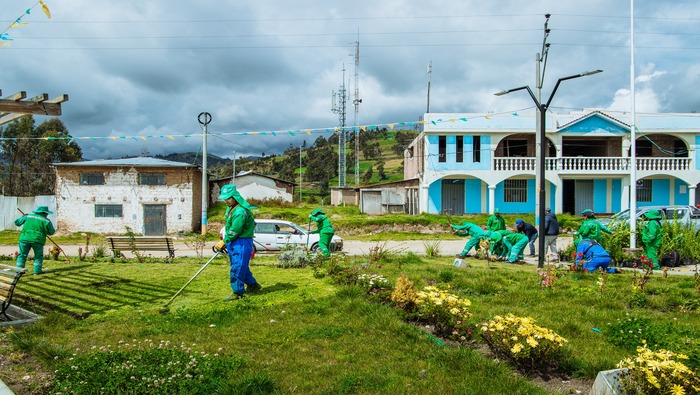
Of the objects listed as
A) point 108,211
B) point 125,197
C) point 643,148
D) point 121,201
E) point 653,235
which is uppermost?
point 643,148

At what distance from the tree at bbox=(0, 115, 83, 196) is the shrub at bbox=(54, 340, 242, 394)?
155 feet

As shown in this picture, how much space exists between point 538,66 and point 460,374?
56.1ft

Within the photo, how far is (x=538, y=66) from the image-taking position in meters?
18.9

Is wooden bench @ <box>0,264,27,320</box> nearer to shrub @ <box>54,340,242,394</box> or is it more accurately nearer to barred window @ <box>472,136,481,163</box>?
shrub @ <box>54,340,242,394</box>

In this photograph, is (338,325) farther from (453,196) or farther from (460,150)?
(453,196)

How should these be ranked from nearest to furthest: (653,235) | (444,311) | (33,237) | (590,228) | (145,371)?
(145,371) → (444,311) → (33,237) → (653,235) → (590,228)

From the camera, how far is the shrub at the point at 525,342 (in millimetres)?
4566

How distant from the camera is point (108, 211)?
28.7 m

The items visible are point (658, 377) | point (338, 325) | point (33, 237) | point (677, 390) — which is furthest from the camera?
point (33, 237)

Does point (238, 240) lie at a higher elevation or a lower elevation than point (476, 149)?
lower

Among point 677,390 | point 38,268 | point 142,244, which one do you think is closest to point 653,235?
point 677,390

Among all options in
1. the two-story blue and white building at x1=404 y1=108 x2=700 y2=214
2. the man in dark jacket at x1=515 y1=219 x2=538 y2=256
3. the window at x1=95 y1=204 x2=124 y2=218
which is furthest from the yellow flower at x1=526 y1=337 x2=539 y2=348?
the window at x1=95 y1=204 x2=124 y2=218

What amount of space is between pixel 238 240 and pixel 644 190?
32.4 metres

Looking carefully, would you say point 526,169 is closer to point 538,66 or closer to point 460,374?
point 538,66
